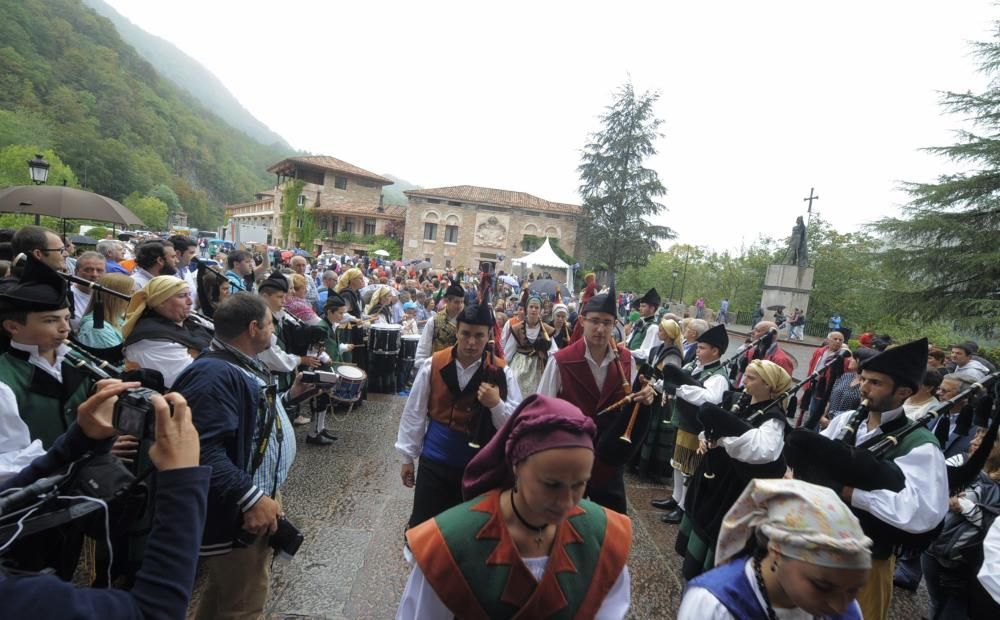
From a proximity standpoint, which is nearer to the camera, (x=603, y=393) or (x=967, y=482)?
(x=967, y=482)

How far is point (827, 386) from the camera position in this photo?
7254mm

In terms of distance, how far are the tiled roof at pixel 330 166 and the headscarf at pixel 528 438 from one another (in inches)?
1954

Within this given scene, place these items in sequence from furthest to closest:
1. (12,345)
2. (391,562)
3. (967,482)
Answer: (391,562) < (967,482) < (12,345)

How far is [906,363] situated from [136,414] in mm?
3574

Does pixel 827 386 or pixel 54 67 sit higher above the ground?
pixel 54 67

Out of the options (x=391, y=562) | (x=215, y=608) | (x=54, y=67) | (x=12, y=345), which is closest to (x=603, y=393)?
(x=391, y=562)

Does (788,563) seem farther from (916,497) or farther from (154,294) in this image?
(154,294)

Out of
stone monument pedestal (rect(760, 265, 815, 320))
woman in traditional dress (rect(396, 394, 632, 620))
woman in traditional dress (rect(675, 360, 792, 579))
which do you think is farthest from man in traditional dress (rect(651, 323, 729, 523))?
stone monument pedestal (rect(760, 265, 815, 320))

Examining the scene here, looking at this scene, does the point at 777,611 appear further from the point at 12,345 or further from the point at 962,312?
the point at 962,312

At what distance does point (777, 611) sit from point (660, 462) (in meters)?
4.59

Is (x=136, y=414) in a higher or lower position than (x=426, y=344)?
higher

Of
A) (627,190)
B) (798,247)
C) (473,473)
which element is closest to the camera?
(473,473)

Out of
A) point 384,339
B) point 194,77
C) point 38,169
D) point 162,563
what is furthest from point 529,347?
point 194,77

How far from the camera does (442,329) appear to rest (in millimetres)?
5191
